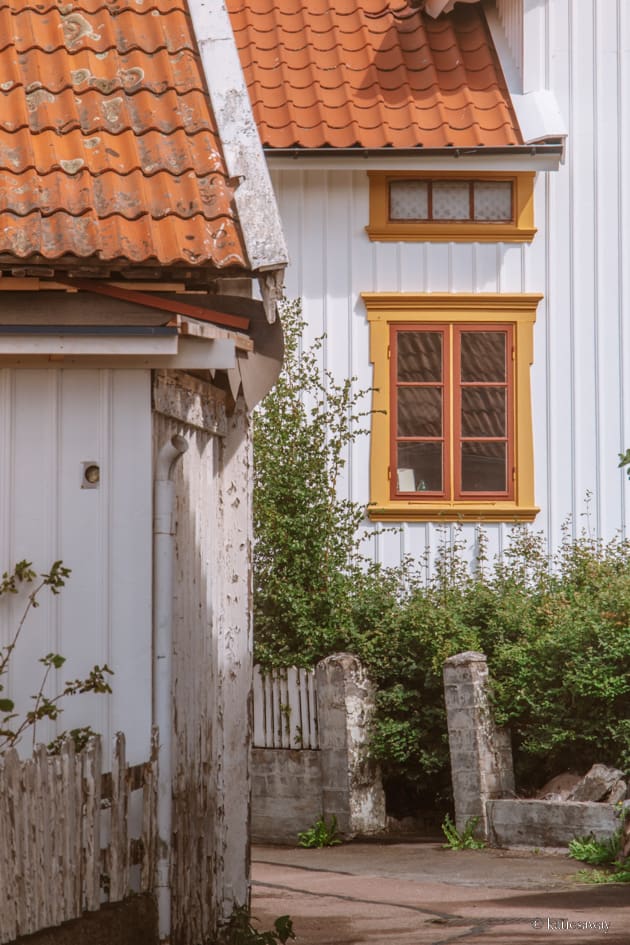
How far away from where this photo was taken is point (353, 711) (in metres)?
12.9

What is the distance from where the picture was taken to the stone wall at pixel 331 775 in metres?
12.7

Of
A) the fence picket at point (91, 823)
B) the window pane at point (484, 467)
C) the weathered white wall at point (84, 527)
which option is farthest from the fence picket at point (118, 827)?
the window pane at point (484, 467)

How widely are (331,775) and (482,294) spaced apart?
466 centimetres

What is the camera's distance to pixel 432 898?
31.8ft

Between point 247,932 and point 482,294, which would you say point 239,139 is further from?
point 482,294

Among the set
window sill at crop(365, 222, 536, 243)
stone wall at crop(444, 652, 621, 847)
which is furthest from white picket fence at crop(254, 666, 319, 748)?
window sill at crop(365, 222, 536, 243)

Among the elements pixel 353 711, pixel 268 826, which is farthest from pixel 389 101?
pixel 268 826

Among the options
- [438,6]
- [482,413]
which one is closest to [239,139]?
[482,413]

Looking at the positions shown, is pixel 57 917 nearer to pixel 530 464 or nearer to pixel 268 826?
pixel 268 826

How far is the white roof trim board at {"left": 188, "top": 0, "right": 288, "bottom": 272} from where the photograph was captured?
6969 millimetres

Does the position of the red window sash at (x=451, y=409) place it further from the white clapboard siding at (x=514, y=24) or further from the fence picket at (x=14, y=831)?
the fence picket at (x=14, y=831)

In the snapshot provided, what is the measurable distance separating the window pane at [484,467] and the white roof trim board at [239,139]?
722 cm

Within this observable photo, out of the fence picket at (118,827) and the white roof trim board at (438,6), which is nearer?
the fence picket at (118,827)

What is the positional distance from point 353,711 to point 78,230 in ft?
22.8
